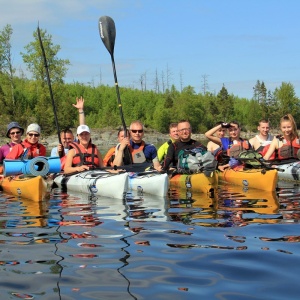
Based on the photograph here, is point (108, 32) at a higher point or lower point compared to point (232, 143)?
higher

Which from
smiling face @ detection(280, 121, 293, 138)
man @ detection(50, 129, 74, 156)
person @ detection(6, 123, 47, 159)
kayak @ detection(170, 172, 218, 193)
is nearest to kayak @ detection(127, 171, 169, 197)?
kayak @ detection(170, 172, 218, 193)

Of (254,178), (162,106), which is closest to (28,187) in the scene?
(254,178)

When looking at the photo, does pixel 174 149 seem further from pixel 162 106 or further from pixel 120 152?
pixel 162 106

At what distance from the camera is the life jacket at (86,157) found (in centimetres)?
916

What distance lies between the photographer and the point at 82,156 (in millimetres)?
9148

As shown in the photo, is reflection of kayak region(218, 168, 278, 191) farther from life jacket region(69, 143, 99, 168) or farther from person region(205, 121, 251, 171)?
life jacket region(69, 143, 99, 168)

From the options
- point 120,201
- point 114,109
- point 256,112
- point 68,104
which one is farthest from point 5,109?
point 120,201

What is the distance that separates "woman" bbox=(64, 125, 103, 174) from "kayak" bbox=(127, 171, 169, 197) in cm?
82

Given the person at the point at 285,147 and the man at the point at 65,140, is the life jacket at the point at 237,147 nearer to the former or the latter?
the person at the point at 285,147

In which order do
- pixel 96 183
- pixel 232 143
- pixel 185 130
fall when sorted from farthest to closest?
pixel 232 143
pixel 185 130
pixel 96 183

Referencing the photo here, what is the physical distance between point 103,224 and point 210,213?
1.39 m

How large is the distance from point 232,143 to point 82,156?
3524 millimetres

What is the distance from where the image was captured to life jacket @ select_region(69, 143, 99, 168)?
9.16 m

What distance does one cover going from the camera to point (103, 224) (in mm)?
5488
